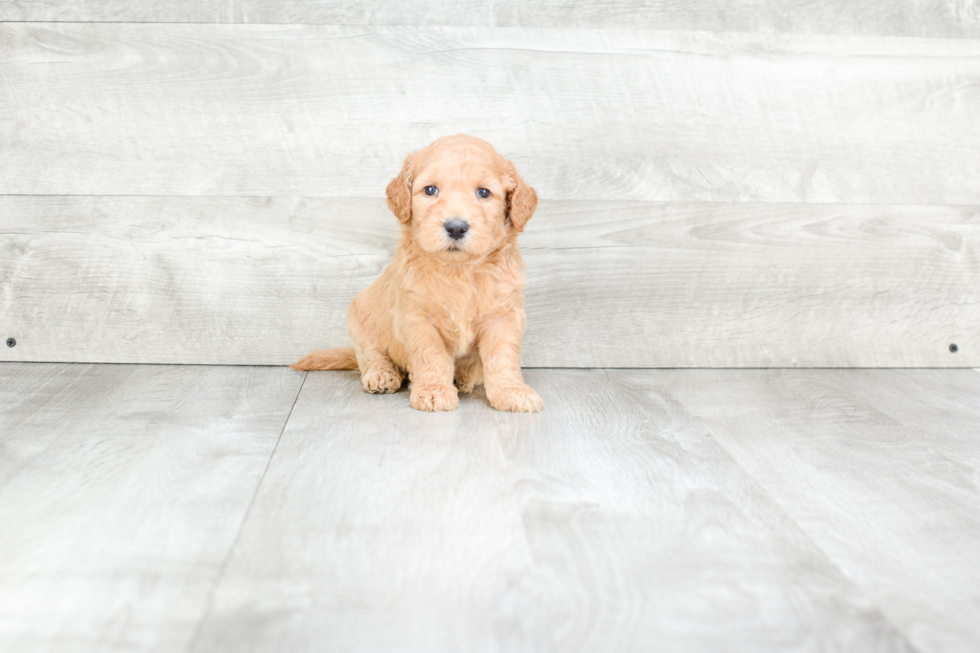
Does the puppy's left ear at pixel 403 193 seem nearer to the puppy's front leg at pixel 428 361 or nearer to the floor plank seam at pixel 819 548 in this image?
the puppy's front leg at pixel 428 361

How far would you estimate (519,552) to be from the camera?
4.32ft

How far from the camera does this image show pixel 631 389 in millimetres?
2422

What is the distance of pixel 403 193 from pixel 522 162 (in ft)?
2.11

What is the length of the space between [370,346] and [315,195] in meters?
0.57

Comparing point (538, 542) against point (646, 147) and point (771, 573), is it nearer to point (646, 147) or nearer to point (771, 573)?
point (771, 573)

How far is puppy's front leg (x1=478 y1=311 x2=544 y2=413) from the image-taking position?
6.91ft

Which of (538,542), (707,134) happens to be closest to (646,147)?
(707,134)

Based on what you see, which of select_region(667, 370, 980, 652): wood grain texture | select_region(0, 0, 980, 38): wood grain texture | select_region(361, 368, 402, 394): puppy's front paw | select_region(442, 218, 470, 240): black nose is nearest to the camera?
select_region(667, 370, 980, 652): wood grain texture

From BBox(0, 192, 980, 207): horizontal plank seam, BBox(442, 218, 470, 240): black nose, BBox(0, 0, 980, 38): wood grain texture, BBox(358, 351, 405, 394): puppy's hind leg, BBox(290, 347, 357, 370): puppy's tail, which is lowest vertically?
BBox(290, 347, 357, 370): puppy's tail

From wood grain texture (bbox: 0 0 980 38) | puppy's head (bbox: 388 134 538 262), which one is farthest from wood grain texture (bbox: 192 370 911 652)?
wood grain texture (bbox: 0 0 980 38)

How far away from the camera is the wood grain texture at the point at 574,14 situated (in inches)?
98.7

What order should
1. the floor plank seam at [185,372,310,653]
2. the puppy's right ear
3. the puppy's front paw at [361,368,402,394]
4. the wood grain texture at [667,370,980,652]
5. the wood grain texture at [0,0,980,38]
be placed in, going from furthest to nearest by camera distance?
1. the wood grain texture at [0,0,980,38]
2. the puppy's front paw at [361,368,402,394]
3. the puppy's right ear
4. the wood grain texture at [667,370,980,652]
5. the floor plank seam at [185,372,310,653]

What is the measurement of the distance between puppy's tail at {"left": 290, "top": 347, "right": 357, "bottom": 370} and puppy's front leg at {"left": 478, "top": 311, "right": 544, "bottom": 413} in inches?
20.8

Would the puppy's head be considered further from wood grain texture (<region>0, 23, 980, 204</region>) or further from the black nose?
wood grain texture (<region>0, 23, 980, 204</region>)
